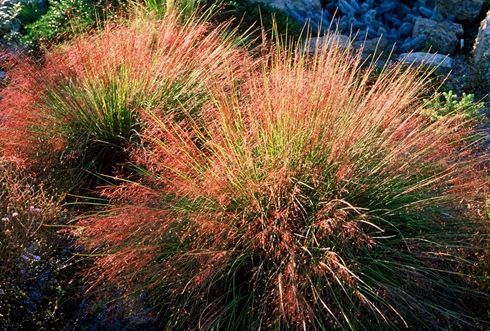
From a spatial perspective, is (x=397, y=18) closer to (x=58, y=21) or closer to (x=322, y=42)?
(x=322, y=42)

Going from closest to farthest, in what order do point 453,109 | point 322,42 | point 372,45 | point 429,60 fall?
1. point 453,109
2. point 322,42
3. point 429,60
4. point 372,45

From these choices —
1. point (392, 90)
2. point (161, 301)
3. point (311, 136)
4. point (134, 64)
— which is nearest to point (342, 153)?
point (311, 136)

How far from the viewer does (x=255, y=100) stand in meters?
3.86

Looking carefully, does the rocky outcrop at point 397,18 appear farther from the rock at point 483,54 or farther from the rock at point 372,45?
the rock at point 483,54

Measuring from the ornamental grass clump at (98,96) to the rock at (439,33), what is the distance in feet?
12.1

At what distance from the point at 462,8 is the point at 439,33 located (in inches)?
44.9

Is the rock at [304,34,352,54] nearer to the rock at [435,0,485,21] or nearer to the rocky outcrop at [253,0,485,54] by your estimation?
the rocky outcrop at [253,0,485,54]

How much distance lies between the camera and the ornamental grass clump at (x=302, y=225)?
318 cm

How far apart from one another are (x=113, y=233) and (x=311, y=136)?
1.07m

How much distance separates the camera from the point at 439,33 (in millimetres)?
7770

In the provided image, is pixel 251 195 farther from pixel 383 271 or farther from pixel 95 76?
pixel 95 76

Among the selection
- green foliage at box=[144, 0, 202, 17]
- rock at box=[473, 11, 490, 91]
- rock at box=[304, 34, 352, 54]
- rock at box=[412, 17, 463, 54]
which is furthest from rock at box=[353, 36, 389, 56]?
green foliage at box=[144, 0, 202, 17]

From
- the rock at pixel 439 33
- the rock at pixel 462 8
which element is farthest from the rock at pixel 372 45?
the rock at pixel 462 8

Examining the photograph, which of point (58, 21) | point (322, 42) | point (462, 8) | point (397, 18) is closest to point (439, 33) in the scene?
point (462, 8)
